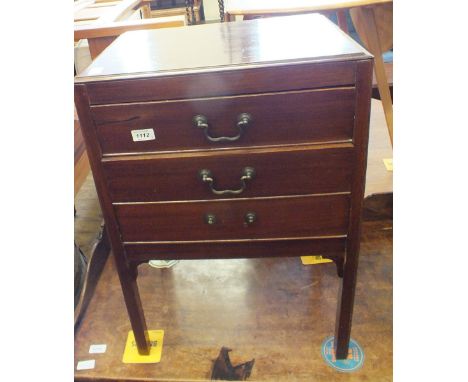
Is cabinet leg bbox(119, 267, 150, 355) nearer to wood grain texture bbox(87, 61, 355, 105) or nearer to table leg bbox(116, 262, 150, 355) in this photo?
table leg bbox(116, 262, 150, 355)

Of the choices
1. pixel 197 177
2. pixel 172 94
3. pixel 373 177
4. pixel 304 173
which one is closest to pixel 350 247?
pixel 304 173

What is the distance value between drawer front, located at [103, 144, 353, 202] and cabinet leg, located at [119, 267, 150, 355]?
0.21 m

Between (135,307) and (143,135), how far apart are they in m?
0.44

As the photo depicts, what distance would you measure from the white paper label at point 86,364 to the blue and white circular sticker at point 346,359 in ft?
1.87

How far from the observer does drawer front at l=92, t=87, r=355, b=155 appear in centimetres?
66

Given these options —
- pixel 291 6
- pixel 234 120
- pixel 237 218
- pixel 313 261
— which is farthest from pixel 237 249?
pixel 291 6

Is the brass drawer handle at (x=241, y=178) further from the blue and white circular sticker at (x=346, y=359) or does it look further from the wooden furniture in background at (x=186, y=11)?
the wooden furniture in background at (x=186, y=11)

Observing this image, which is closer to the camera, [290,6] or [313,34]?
[313,34]

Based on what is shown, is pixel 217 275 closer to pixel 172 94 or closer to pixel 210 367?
pixel 210 367

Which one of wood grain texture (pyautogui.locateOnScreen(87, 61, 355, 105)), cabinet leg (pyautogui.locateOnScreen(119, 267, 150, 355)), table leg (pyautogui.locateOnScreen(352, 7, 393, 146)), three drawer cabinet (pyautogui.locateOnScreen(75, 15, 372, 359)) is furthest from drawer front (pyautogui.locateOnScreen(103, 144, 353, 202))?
table leg (pyautogui.locateOnScreen(352, 7, 393, 146))

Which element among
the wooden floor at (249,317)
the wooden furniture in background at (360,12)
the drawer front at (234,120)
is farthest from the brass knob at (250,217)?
the wooden furniture in background at (360,12)

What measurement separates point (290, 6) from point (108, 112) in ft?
2.28

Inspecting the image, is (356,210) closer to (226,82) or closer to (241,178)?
(241,178)

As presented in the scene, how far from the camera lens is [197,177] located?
29.1 inches
